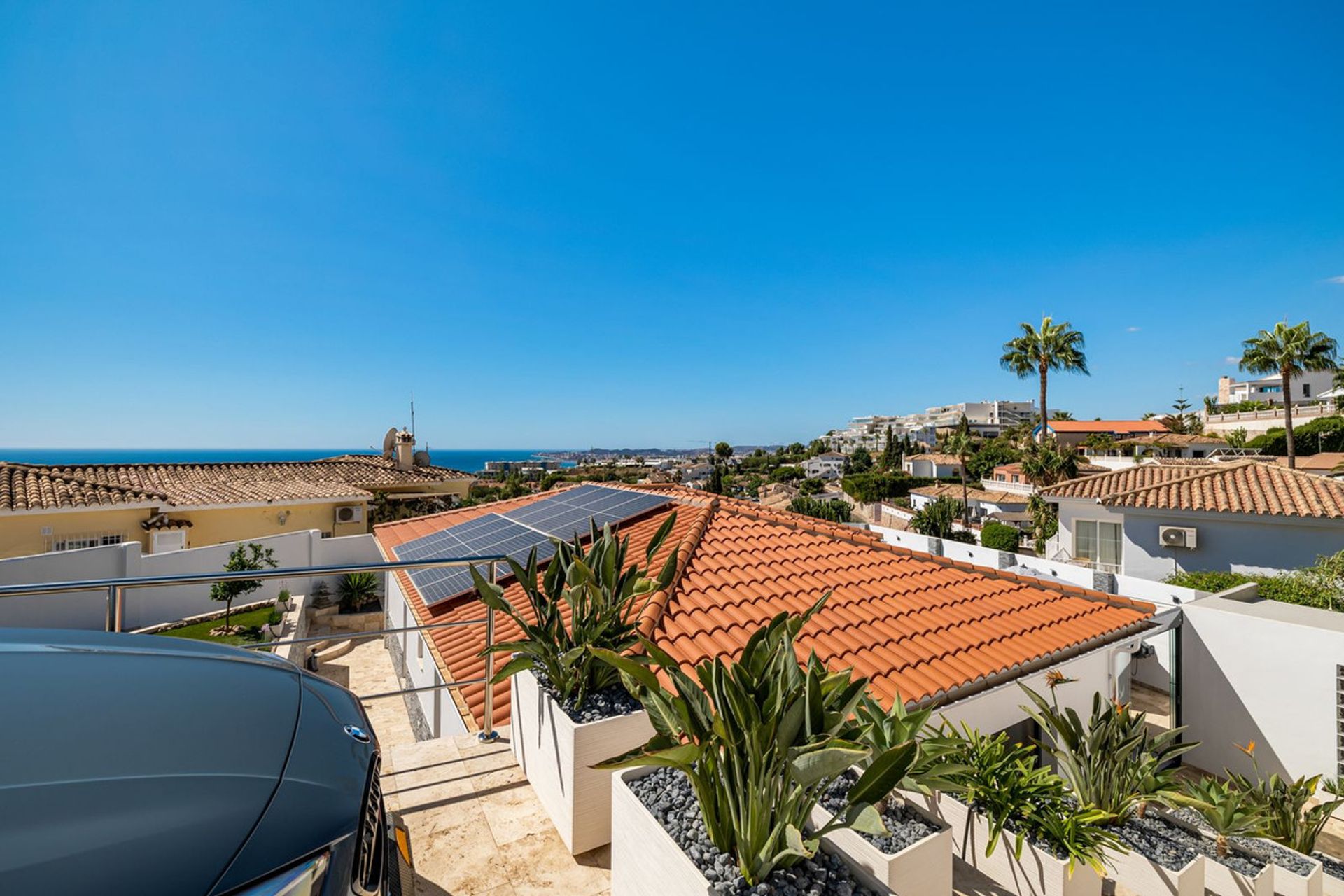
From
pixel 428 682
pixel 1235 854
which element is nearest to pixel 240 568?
pixel 428 682

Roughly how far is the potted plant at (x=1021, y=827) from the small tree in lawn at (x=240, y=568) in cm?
1419

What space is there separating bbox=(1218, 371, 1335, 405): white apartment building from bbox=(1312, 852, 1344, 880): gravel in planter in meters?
71.3

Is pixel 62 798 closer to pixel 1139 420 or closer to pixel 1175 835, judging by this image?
pixel 1175 835

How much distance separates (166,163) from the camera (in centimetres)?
1220

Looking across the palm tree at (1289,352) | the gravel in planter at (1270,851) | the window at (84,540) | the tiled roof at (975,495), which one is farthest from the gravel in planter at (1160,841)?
the tiled roof at (975,495)

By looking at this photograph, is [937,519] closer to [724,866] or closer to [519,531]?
[519,531]

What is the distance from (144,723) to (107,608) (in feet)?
8.00

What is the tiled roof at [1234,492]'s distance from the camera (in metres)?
12.9

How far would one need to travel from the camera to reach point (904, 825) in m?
2.71

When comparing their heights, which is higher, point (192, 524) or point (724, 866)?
point (724, 866)

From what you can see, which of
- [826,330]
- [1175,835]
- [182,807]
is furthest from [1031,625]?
[826,330]

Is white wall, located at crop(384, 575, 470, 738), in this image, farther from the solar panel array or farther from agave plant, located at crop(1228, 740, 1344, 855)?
agave plant, located at crop(1228, 740, 1344, 855)

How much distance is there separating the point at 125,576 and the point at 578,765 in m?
17.1

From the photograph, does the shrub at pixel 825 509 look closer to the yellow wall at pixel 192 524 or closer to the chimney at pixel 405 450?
the chimney at pixel 405 450
